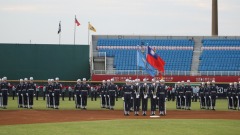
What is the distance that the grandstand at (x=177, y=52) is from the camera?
7125cm

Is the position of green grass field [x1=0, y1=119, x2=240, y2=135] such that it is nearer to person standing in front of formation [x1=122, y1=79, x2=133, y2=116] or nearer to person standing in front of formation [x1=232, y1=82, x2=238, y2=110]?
person standing in front of formation [x1=122, y1=79, x2=133, y2=116]

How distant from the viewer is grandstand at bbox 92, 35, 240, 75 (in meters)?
71.2

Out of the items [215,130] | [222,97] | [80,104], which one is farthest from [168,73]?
[215,130]

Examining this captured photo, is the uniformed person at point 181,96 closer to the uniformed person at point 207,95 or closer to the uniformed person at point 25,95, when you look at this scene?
the uniformed person at point 207,95

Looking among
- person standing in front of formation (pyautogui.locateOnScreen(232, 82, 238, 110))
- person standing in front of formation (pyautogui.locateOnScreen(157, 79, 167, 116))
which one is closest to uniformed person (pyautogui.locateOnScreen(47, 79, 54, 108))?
person standing in front of formation (pyautogui.locateOnScreen(157, 79, 167, 116))

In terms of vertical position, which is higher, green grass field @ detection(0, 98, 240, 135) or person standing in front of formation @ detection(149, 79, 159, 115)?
→ person standing in front of formation @ detection(149, 79, 159, 115)

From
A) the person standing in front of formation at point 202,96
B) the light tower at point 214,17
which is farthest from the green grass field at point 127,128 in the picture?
the light tower at point 214,17

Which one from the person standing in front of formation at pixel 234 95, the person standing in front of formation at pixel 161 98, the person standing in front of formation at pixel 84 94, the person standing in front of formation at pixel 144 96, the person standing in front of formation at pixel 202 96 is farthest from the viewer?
the person standing in front of formation at pixel 202 96

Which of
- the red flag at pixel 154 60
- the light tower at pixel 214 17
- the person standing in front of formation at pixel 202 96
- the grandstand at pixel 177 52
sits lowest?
the person standing in front of formation at pixel 202 96

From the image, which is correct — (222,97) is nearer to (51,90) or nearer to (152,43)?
(152,43)

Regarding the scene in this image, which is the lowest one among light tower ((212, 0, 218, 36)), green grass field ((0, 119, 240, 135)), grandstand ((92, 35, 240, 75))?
green grass field ((0, 119, 240, 135))

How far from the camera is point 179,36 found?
75.9 meters

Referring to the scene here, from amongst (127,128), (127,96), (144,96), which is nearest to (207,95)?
(144,96)

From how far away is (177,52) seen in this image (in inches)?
2921
